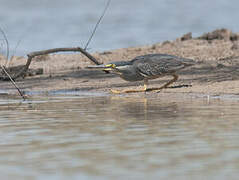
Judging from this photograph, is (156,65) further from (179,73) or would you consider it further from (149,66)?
(179,73)

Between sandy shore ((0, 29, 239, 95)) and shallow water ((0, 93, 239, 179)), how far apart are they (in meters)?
4.40

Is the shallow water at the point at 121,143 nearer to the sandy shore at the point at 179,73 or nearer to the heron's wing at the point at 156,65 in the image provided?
the heron's wing at the point at 156,65

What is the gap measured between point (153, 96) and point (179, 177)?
767 cm

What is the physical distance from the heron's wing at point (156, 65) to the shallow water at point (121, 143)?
304cm

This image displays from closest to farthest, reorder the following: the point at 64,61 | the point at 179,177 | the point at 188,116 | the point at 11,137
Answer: the point at 179,177
the point at 11,137
the point at 188,116
the point at 64,61

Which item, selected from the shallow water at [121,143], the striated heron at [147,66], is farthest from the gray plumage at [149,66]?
the shallow water at [121,143]

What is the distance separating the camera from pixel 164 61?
11.4 meters

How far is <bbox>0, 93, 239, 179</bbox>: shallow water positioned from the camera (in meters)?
3.84

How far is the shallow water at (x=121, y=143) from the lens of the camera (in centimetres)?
384

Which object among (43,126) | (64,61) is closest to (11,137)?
(43,126)

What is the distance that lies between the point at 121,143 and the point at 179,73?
10.2 m

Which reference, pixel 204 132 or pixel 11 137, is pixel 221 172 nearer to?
pixel 204 132

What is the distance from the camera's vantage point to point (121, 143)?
16.5 ft

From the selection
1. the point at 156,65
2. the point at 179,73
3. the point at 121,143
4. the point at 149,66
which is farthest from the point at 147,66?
the point at 121,143
